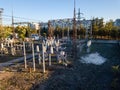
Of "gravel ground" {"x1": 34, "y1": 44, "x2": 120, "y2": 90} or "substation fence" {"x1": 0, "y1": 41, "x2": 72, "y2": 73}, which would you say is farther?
"substation fence" {"x1": 0, "y1": 41, "x2": 72, "y2": 73}

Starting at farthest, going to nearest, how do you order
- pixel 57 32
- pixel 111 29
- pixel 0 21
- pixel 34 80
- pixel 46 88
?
pixel 57 32
pixel 111 29
pixel 0 21
pixel 34 80
pixel 46 88

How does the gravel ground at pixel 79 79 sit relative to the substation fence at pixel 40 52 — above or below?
below

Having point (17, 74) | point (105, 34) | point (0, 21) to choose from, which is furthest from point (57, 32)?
point (17, 74)

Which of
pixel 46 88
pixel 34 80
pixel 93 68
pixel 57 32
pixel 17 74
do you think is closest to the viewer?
pixel 46 88

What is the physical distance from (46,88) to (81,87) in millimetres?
2162

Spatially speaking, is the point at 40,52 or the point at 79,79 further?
the point at 40,52

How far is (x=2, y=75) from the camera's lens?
14695mm

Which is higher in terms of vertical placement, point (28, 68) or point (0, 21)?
point (0, 21)

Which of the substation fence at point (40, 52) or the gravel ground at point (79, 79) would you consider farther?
the substation fence at point (40, 52)

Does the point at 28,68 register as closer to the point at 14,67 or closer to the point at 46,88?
the point at 14,67

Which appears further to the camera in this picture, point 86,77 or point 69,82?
point 86,77

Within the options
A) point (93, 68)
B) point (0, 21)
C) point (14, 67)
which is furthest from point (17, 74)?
point (0, 21)

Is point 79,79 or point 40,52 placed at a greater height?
point 40,52

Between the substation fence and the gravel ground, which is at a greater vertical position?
the substation fence
